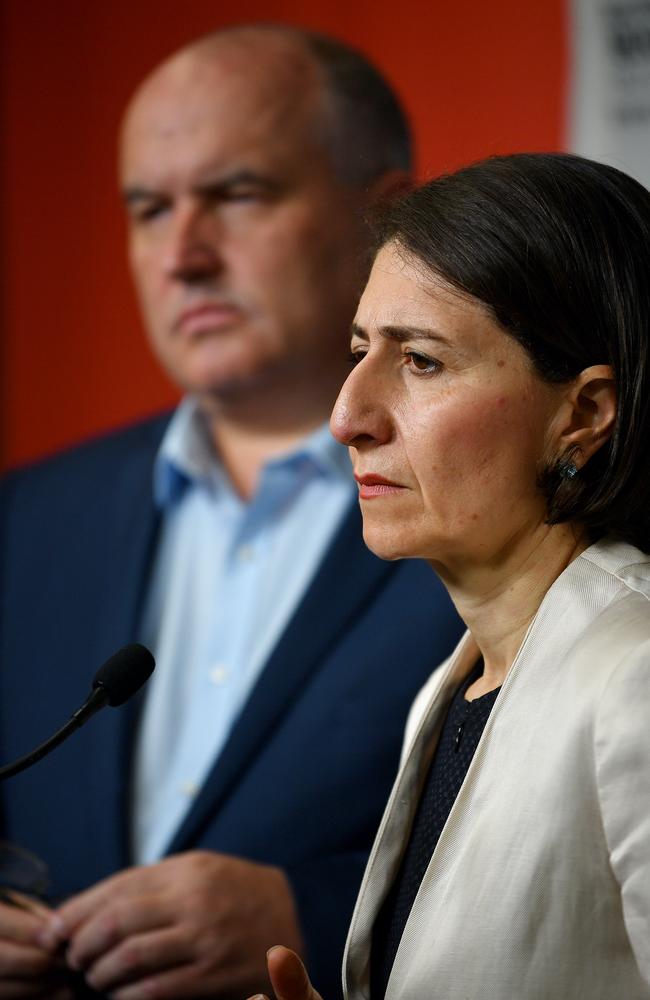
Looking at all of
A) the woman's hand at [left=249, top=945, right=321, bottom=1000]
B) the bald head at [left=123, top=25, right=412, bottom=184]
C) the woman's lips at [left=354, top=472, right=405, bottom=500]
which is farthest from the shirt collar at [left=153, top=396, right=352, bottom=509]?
the woman's hand at [left=249, top=945, right=321, bottom=1000]

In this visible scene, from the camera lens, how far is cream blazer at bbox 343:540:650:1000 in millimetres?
833

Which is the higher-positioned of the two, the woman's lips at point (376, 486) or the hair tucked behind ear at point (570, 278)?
the hair tucked behind ear at point (570, 278)

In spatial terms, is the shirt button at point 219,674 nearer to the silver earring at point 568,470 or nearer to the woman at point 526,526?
the woman at point 526,526

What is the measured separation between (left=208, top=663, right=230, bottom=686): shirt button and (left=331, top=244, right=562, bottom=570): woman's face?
0.78 metres

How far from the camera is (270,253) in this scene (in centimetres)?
177

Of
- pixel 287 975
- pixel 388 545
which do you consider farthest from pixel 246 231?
pixel 287 975

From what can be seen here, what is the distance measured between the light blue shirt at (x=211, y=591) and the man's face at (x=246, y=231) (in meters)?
0.14

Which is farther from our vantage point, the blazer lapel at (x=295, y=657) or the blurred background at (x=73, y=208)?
the blurred background at (x=73, y=208)

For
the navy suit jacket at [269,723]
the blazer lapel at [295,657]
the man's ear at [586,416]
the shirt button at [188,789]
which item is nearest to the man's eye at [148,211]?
the navy suit jacket at [269,723]

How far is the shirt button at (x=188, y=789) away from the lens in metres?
1.66

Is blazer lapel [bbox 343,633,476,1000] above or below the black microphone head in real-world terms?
below

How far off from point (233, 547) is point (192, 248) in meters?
0.41

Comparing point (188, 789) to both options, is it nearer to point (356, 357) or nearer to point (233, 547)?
point (233, 547)

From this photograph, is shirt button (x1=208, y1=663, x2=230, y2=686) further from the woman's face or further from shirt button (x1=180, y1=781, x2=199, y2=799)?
the woman's face
